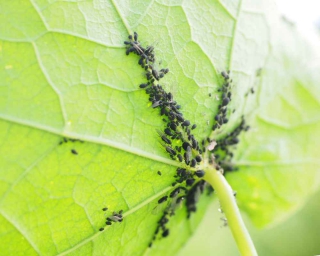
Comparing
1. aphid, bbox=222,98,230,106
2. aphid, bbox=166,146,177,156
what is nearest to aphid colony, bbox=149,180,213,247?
aphid, bbox=166,146,177,156

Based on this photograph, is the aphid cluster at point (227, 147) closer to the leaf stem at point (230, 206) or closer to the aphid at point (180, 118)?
the leaf stem at point (230, 206)

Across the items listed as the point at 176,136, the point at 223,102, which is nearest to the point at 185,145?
the point at 176,136

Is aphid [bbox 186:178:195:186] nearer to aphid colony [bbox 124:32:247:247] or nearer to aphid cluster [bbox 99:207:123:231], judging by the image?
aphid colony [bbox 124:32:247:247]

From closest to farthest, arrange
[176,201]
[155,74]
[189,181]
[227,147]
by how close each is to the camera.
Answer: [155,74] < [189,181] < [176,201] < [227,147]

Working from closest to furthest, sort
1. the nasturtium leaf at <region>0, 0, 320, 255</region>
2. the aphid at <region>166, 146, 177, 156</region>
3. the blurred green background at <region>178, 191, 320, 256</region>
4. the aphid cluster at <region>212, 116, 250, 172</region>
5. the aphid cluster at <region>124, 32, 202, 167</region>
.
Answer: the nasturtium leaf at <region>0, 0, 320, 255</region> → the aphid cluster at <region>124, 32, 202, 167</region> → the aphid at <region>166, 146, 177, 156</region> → the aphid cluster at <region>212, 116, 250, 172</region> → the blurred green background at <region>178, 191, 320, 256</region>

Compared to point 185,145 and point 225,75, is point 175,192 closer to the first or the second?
point 185,145

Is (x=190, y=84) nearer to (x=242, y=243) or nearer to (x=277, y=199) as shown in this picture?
(x=242, y=243)

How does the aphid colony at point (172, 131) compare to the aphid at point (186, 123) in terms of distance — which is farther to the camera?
the aphid at point (186, 123)

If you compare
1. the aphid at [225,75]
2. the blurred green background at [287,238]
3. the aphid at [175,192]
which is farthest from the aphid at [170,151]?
the blurred green background at [287,238]

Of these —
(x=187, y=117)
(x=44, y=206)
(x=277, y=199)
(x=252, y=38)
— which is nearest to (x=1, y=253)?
(x=44, y=206)
